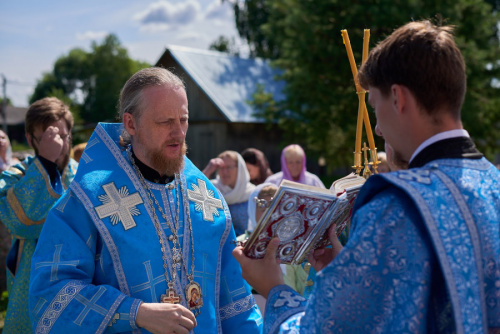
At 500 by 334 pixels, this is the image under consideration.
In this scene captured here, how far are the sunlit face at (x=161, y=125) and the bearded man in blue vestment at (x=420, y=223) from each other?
1.20 meters

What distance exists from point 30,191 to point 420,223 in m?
3.24

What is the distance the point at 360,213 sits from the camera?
4.99ft

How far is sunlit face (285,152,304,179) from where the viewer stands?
23.6 ft

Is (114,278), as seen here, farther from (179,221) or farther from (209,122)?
(209,122)

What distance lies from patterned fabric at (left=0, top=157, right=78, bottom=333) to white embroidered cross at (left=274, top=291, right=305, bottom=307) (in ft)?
8.60

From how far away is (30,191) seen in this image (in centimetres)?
394

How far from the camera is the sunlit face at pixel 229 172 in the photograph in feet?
22.0

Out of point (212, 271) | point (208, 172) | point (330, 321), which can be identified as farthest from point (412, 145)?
point (208, 172)

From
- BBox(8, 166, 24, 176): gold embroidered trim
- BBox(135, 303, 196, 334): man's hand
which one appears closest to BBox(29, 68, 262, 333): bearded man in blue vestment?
BBox(135, 303, 196, 334): man's hand

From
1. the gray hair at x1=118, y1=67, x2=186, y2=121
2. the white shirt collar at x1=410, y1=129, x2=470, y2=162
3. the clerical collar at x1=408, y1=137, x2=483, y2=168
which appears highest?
the gray hair at x1=118, y1=67, x2=186, y2=121

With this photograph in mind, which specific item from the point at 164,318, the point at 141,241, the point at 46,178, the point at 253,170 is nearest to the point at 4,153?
the point at 46,178

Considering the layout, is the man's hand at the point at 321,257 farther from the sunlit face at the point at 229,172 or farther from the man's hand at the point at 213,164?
the man's hand at the point at 213,164

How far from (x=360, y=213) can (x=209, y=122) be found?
21060 mm

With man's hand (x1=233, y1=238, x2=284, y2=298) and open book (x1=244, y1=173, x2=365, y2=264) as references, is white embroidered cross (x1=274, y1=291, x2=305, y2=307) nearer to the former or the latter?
man's hand (x1=233, y1=238, x2=284, y2=298)
